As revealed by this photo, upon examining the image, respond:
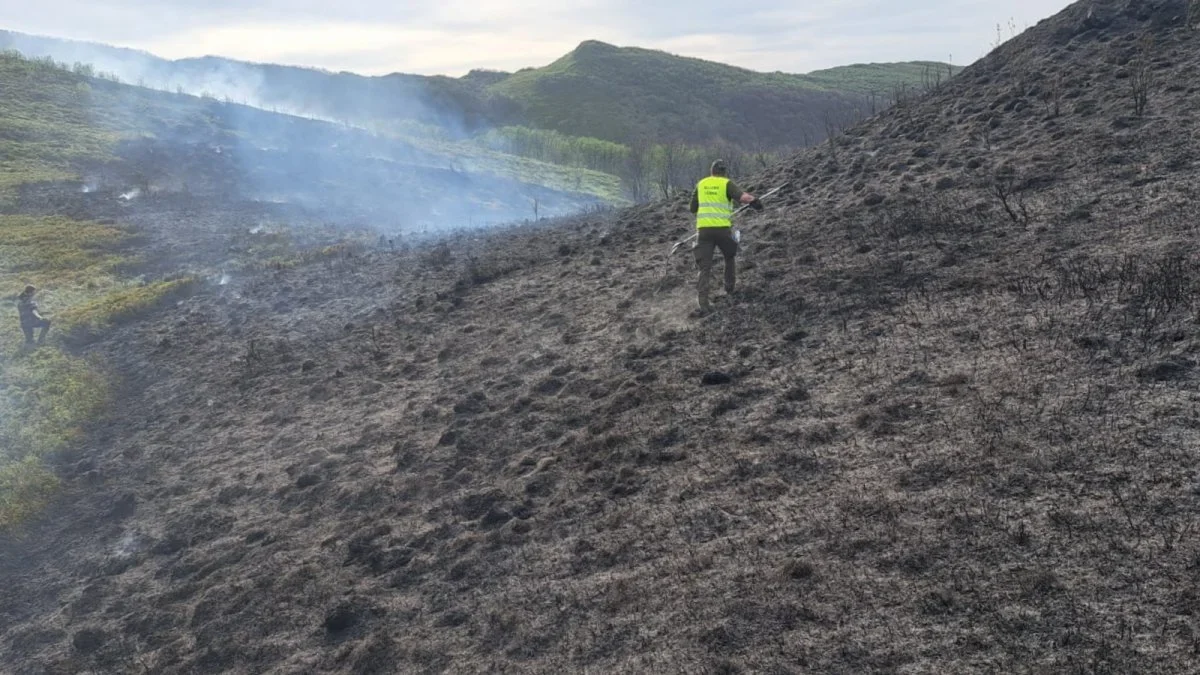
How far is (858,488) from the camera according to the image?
19.7ft

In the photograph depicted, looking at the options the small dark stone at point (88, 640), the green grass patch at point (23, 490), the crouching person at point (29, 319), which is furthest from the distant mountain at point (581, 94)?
the small dark stone at point (88, 640)

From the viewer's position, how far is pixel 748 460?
22.8 feet

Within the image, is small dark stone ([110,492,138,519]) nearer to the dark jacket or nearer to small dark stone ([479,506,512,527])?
small dark stone ([479,506,512,527])

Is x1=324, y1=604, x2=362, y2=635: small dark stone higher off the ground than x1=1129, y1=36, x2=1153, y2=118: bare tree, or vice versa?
x1=1129, y1=36, x2=1153, y2=118: bare tree

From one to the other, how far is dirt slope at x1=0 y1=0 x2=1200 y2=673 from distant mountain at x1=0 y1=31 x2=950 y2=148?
68554 millimetres

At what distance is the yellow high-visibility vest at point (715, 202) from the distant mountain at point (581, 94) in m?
71.3

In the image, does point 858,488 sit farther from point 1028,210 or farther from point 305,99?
point 305,99

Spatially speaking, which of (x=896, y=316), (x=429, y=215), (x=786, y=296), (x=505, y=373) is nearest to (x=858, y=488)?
(x=896, y=316)

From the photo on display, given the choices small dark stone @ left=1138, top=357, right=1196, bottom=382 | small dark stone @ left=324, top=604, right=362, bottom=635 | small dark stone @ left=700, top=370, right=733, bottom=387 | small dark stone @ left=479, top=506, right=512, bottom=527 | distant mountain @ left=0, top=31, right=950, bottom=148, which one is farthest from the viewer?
distant mountain @ left=0, top=31, right=950, bottom=148

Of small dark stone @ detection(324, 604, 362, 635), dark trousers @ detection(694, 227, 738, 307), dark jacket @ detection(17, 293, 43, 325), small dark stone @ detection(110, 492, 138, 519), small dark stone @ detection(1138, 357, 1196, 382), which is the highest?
dark trousers @ detection(694, 227, 738, 307)

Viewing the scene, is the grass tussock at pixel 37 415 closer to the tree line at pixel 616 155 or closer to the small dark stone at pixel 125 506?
the small dark stone at pixel 125 506

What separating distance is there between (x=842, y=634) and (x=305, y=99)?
10218 centimetres

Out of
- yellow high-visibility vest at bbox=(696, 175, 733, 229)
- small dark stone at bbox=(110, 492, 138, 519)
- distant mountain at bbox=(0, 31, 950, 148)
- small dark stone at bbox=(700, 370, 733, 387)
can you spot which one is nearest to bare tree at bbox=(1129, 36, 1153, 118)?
yellow high-visibility vest at bbox=(696, 175, 733, 229)

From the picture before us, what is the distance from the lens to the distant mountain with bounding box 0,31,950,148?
271 ft
